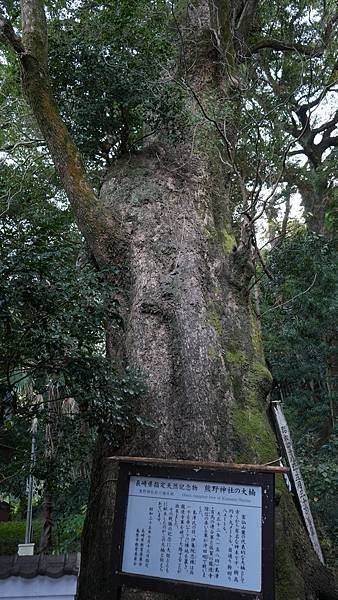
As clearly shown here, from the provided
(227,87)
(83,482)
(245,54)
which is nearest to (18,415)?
(83,482)

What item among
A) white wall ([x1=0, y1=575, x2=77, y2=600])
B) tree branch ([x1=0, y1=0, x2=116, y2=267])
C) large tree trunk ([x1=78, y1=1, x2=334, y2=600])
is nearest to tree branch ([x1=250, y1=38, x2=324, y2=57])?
large tree trunk ([x1=78, y1=1, x2=334, y2=600])

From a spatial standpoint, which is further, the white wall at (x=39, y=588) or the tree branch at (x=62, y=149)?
the tree branch at (x=62, y=149)

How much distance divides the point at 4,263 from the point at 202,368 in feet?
5.22

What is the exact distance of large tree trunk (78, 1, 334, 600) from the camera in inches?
115

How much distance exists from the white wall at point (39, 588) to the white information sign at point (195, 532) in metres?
1.38

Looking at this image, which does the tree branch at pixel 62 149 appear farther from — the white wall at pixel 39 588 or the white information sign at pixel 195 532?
the white wall at pixel 39 588

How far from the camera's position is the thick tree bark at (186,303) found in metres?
2.96

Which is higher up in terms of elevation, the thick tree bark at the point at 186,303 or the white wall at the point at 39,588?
the thick tree bark at the point at 186,303

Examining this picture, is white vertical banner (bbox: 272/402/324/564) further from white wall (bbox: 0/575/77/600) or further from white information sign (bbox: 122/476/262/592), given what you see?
white wall (bbox: 0/575/77/600)

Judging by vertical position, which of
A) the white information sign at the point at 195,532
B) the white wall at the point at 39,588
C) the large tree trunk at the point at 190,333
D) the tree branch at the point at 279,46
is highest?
the tree branch at the point at 279,46

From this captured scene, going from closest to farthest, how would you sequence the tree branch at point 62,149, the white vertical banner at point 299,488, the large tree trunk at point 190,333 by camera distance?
the large tree trunk at point 190,333 → the white vertical banner at point 299,488 → the tree branch at point 62,149

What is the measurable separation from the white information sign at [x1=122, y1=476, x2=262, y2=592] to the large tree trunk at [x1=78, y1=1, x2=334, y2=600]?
24cm

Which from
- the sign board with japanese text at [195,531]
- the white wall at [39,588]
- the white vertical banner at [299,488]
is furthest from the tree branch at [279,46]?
the white wall at [39,588]

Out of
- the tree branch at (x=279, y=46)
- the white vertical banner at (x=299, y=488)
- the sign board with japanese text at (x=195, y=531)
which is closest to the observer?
the sign board with japanese text at (x=195, y=531)
